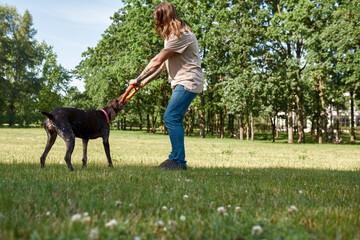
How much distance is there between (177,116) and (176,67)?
98 centimetres

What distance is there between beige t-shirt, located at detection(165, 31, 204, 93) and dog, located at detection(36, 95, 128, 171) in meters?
1.25

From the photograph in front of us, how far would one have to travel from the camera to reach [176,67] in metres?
5.71

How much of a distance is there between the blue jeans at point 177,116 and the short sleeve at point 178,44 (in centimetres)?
71

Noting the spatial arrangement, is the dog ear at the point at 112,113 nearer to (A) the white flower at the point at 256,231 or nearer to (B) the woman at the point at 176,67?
(B) the woman at the point at 176,67

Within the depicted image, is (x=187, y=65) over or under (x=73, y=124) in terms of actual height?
over

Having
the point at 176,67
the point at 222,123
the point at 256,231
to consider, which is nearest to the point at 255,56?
the point at 222,123

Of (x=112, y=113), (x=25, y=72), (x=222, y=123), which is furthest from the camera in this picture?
(x=25, y=72)

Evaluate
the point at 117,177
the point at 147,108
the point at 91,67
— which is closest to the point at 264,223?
the point at 117,177

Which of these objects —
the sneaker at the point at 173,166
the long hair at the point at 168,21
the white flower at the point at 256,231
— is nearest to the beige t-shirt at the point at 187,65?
the long hair at the point at 168,21

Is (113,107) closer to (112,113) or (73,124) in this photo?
(112,113)

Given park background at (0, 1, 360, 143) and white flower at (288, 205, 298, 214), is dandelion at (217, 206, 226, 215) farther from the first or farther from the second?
park background at (0, 1, 360, 143)

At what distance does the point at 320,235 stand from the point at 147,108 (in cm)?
3897

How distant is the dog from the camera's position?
4777 mm

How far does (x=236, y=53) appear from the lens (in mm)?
28719
